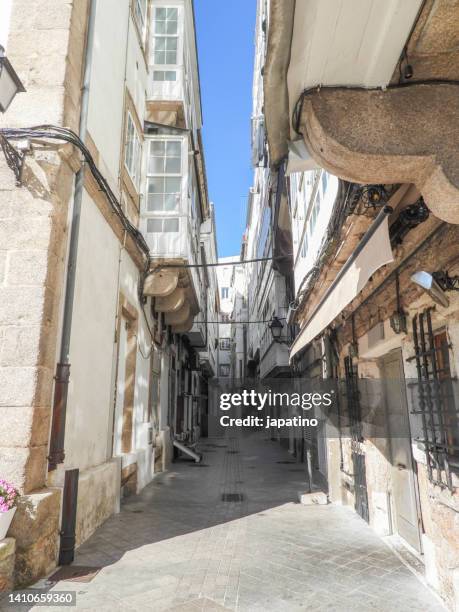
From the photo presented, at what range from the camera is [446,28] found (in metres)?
3.00

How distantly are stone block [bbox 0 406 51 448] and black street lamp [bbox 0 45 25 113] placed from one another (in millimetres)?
3061

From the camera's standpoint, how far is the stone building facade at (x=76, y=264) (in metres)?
4.67

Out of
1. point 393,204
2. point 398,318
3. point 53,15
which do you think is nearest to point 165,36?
point 53,15

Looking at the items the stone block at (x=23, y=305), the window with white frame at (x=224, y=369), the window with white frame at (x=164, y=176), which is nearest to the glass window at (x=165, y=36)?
the window with white frame at (x=164, y=176)

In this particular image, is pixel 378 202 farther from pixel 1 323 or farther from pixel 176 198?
pixel 176 198

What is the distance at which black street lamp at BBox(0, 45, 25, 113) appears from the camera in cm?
415

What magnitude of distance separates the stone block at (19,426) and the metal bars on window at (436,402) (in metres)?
3.95

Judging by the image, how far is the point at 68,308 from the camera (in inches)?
212

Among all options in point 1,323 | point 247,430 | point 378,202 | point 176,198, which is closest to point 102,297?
point 1,323

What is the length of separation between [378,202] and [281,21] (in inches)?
79.6

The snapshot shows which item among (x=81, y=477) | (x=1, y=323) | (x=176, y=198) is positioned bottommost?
(x=81, y=477)

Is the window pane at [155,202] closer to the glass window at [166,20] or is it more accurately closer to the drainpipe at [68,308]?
the drainpipe at [68,308]

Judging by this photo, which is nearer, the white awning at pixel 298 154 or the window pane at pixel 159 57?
the white awning at pixel 298 154

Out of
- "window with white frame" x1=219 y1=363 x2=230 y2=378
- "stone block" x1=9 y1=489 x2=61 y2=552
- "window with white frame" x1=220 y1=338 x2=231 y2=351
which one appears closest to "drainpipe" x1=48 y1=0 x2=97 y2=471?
"stone block" x1=9 y1=489 x2=61 y2=552
